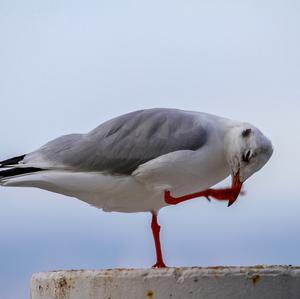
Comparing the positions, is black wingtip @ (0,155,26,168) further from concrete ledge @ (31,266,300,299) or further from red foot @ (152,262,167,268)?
concrete ledge @ (31,266,300,299)

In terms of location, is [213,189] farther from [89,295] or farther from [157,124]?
[89,295]

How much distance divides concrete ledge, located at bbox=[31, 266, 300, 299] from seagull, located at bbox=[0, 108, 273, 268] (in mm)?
1395

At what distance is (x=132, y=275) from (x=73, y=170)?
1731 millimetres

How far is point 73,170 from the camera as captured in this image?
4984 mm

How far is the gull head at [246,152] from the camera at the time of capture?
4.89m

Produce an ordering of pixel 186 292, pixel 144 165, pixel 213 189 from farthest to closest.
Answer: pixel 213 189
pixel 144 165
pixel 186 292

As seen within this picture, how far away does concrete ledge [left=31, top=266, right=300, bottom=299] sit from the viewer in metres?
3.35

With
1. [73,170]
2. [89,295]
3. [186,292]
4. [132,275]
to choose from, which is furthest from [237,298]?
[73,170]

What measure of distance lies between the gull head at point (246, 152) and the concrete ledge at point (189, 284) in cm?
147

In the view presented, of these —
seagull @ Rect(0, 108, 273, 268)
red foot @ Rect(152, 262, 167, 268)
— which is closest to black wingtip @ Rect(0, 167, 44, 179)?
seagull @ Rect(0, 108, 273, 268)

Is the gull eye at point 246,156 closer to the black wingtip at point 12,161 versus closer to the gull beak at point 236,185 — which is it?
the gull beak at point 236,185

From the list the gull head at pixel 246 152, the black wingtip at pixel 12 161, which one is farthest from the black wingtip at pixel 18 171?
the gull head at pixel 246 152

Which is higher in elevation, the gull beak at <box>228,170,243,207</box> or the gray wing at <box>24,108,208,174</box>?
the gray wing at <box>24,108,208,174</box>

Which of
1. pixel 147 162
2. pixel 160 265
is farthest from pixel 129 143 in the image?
pixel 160 265
